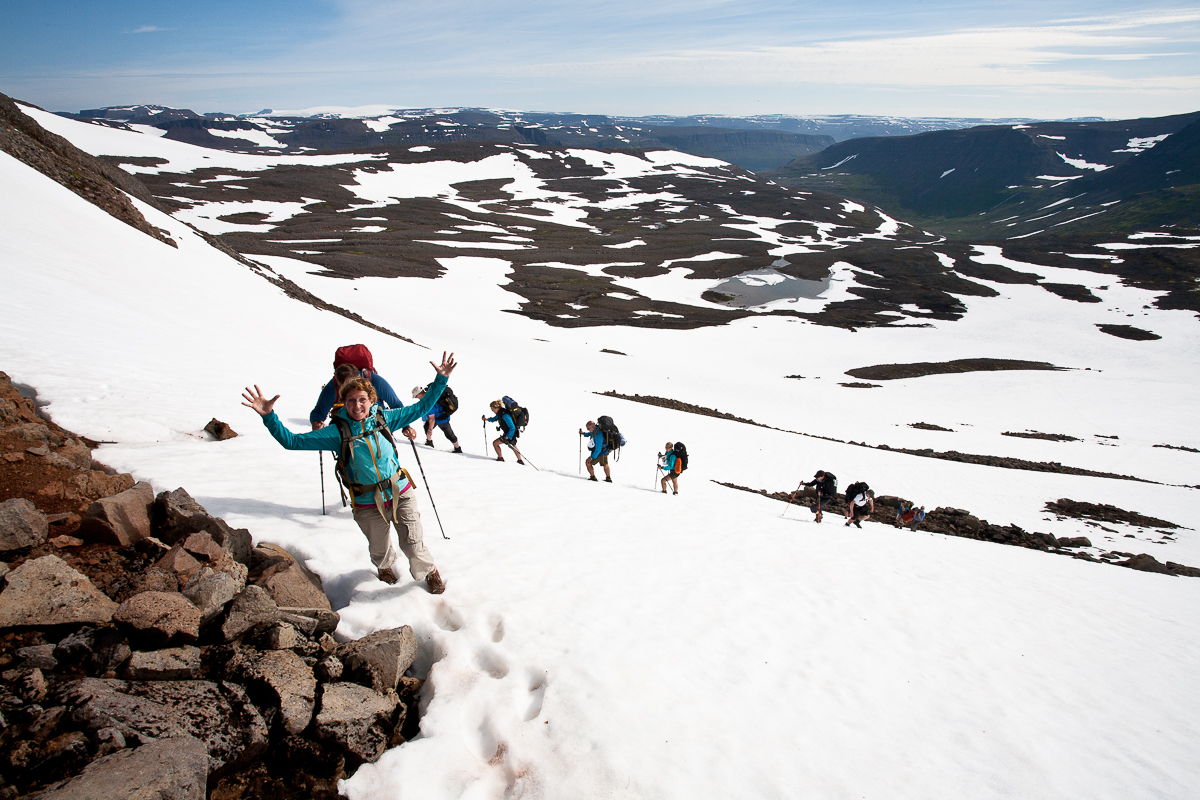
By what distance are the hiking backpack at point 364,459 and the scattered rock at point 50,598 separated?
180 centimetres

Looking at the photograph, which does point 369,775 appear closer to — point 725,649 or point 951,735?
point 725,649

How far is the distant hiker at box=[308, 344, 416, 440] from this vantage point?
246 inches

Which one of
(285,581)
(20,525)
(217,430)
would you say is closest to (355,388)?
(285,581)

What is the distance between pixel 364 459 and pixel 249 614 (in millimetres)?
1468

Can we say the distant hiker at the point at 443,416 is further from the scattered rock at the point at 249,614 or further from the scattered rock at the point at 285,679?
the scattered rock at the point at 285,679

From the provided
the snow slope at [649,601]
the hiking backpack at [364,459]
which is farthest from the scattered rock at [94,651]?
the hiking backpack at [364,459]

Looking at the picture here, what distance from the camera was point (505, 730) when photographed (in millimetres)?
4293

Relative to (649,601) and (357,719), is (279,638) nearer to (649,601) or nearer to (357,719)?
(357,719)

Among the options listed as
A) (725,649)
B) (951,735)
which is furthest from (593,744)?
(951,735)

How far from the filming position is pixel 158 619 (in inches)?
146

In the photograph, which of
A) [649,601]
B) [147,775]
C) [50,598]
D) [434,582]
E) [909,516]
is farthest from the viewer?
[909,516]

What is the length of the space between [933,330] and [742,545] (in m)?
50.4

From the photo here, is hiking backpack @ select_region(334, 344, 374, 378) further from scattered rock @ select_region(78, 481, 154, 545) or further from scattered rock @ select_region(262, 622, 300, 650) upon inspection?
scattered rock @ select_region(262, 622, 300, 650)

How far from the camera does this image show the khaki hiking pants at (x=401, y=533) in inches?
211
